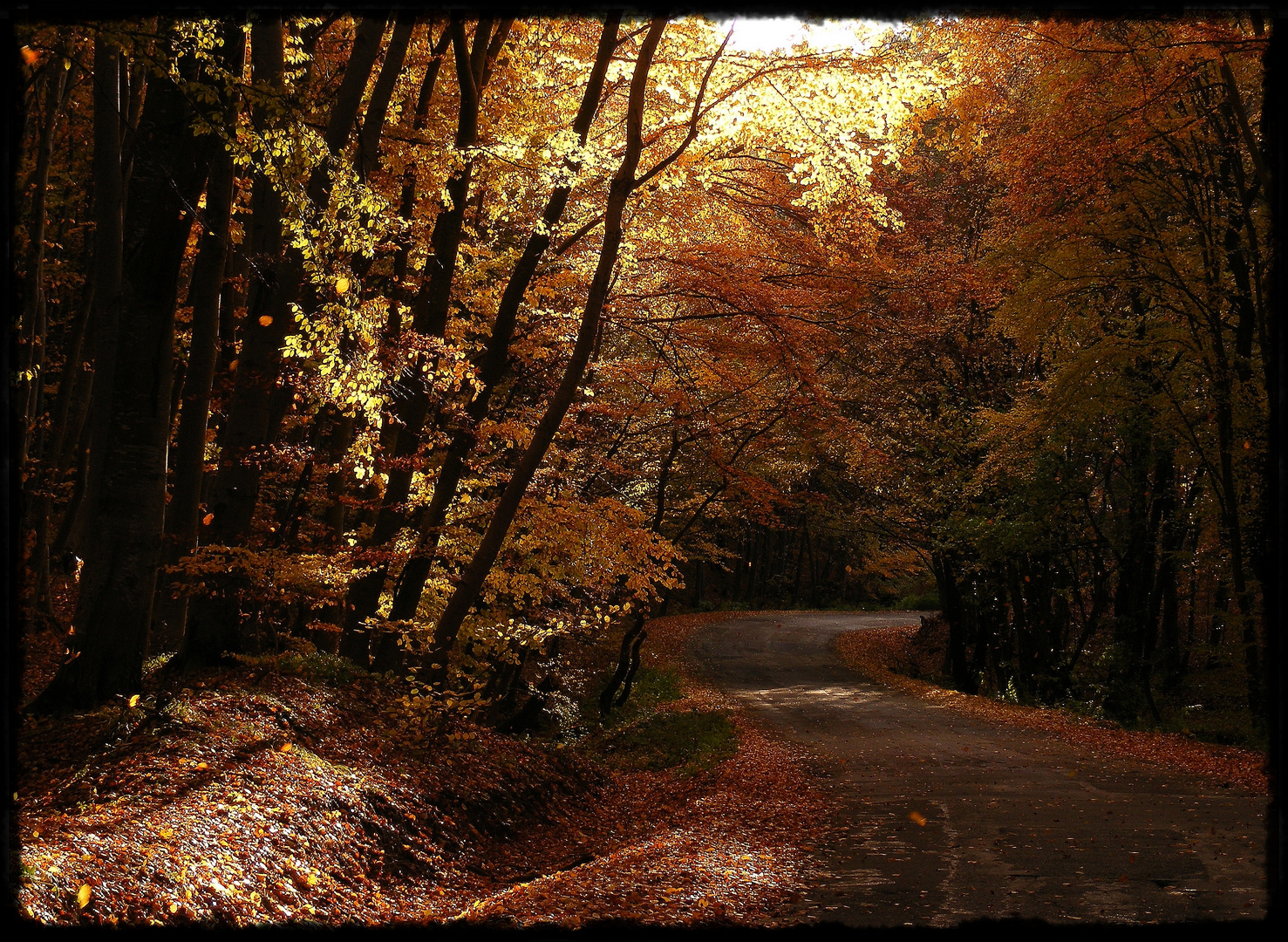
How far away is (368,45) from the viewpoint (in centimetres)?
797

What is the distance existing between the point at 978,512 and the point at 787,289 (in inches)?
338

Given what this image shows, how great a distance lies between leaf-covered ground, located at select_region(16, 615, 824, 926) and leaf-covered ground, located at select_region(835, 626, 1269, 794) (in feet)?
16.2

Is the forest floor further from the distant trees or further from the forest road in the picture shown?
Result: the distant trees

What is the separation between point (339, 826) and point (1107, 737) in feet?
38.8

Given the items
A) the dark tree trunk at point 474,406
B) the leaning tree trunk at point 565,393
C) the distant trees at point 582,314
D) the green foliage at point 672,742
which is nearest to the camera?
the distant trees at point 582,314

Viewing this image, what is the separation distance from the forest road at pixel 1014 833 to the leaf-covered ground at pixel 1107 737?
525 mm

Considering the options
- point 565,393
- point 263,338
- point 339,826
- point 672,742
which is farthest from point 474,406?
point 672,742

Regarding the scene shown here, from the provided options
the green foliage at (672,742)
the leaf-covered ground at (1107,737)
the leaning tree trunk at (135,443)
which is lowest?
the green foliage at (672,742)

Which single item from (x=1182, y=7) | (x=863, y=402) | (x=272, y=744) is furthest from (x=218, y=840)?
(x=863, y=402)

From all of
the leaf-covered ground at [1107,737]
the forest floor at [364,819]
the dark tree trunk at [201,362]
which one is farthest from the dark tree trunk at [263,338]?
the leaf-covered ground at [1107,737]

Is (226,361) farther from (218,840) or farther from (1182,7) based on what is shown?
(1182,7)

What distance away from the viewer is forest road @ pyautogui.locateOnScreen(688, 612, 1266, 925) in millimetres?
5109

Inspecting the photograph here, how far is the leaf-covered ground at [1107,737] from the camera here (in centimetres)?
1027

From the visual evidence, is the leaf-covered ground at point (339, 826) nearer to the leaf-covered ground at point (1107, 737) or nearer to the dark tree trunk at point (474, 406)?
the dark tree trunk at point (474, 406)
